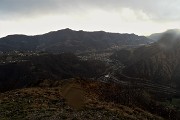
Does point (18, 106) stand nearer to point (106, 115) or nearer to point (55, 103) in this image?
point (55, 103)

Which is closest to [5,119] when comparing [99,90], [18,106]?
[18,106]

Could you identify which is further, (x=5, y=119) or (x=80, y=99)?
(x=80, y=99)

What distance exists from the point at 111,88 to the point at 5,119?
35.3 m

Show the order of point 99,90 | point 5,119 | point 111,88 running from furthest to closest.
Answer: point 111,88 < point 99,90 < point 5,119

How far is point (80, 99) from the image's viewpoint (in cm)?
5297

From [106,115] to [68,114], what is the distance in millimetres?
5159

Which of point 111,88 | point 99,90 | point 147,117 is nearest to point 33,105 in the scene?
point 147,117

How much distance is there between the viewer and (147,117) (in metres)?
50.5

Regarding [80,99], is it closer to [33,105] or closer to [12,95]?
[33,105]

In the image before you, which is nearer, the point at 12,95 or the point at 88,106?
the point at 88,106

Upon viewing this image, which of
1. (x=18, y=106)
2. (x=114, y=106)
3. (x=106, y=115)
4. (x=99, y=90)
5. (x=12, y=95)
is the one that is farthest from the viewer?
(x=99, y=90)

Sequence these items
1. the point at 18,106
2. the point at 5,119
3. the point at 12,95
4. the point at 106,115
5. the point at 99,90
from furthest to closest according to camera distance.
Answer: the point at 99,90 → the point at 12,95 → the point at 18,106 → the point at 106,115 → the point at 5,119

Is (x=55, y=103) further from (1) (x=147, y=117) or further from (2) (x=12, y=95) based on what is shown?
(1) (x=147, y=117)

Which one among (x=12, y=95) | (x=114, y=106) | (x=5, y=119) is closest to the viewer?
(x=5, y=119)
